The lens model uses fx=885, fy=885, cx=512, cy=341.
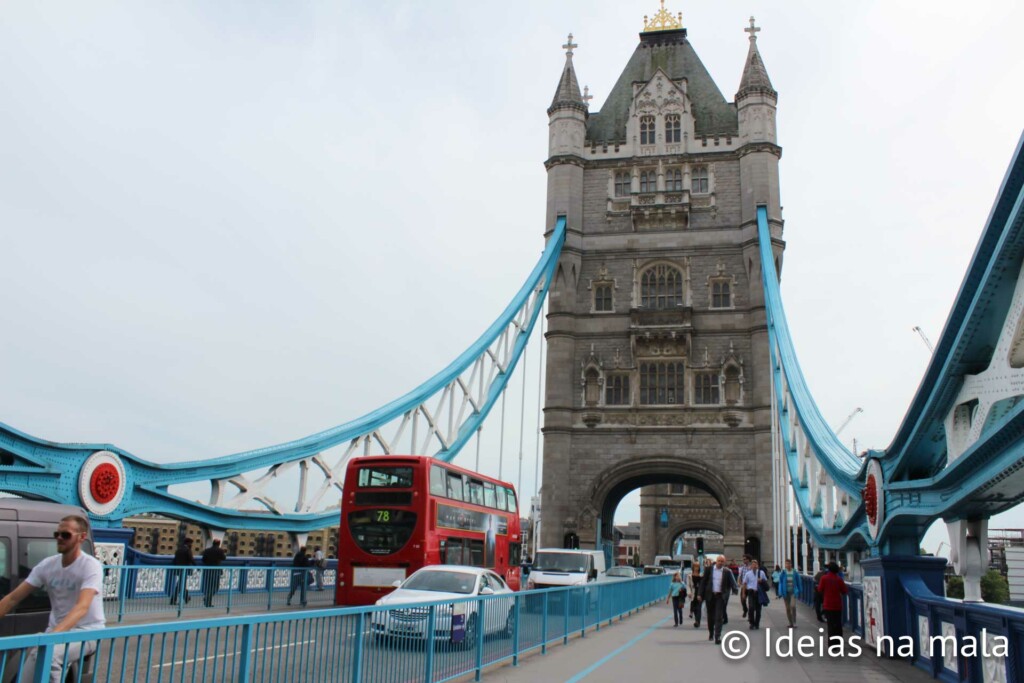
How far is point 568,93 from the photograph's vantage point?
128 feet

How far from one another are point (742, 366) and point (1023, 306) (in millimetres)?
26610

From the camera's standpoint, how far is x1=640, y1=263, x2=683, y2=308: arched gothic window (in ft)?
117

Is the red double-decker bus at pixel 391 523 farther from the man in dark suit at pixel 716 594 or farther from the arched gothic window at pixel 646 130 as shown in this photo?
the arched gothic window at pixel 646 130

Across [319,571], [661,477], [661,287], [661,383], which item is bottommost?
[319,571]

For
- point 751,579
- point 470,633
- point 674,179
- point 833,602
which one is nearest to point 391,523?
point 751,579

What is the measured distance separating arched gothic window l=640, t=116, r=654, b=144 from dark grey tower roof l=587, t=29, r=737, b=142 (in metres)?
0.81

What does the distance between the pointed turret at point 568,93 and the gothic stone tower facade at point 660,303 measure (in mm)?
62

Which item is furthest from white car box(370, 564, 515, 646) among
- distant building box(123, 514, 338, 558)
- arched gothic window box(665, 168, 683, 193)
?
distant building box(123, 514, 338, 558)

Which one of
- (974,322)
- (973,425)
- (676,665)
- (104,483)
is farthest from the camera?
(104,483)

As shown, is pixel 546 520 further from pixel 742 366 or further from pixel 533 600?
pixel 533 600

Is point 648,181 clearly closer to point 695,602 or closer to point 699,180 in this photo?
point 699,180

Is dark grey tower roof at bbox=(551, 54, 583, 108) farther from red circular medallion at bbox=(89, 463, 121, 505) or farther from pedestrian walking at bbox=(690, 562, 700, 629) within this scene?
red circular medallion at bbox=(89, 463, 121, 505)

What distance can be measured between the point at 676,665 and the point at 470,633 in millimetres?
3053

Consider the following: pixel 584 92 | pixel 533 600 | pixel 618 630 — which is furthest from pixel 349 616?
pixel 584 92
